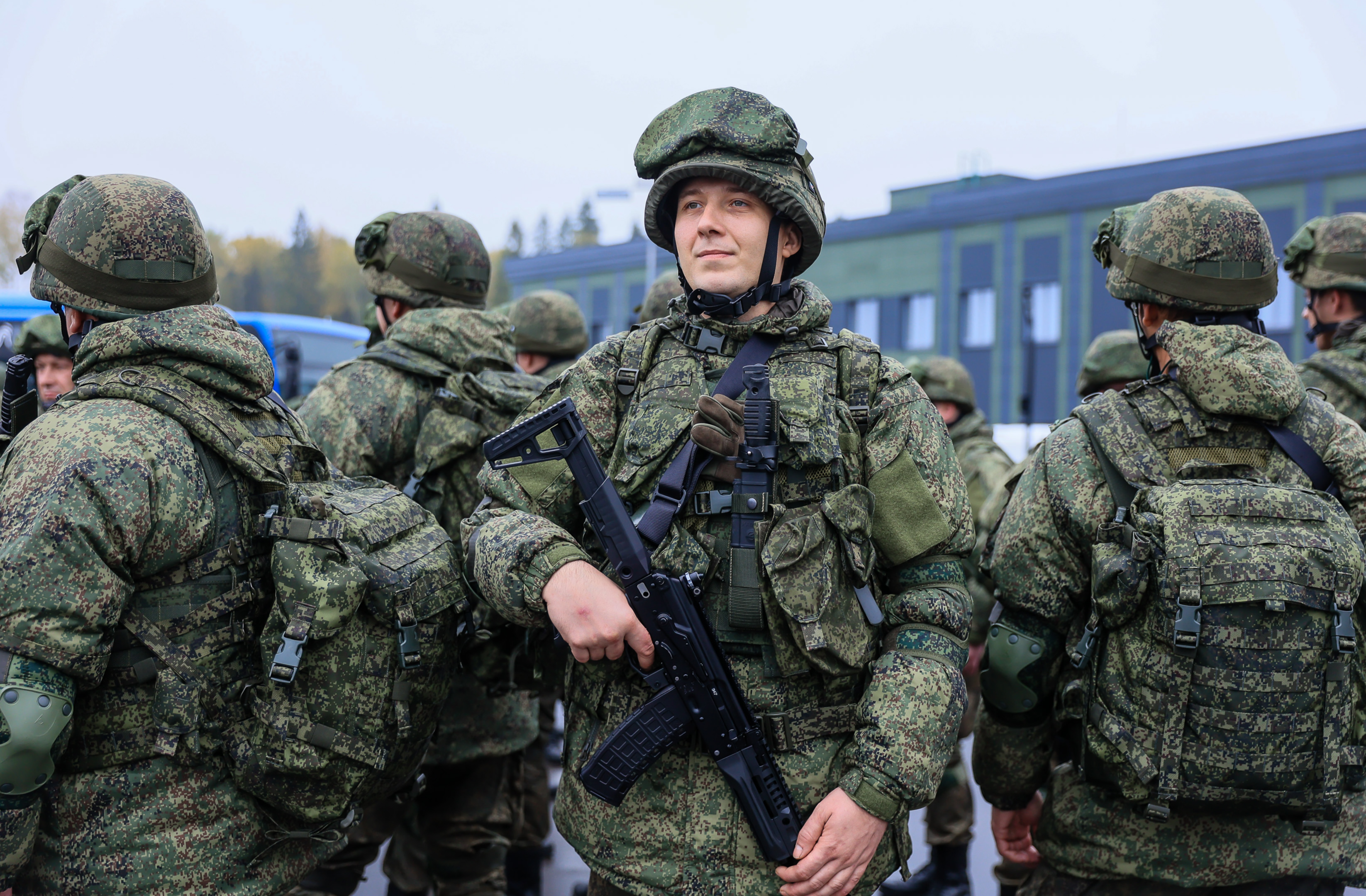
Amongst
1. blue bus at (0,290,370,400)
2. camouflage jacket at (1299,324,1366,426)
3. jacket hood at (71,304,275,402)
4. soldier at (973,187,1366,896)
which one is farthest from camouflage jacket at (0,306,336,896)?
blue bus at (0,290,370,400)

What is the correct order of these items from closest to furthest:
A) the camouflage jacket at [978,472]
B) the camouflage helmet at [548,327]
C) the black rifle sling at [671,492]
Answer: the black rifle sling at [671,492], the camouflage jacket at [978,472], the camouflage helmet at [548,327]

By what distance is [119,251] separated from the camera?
250 centimetres

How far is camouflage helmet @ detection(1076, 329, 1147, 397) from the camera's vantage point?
15.9ft

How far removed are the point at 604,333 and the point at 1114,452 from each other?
35.9 meters

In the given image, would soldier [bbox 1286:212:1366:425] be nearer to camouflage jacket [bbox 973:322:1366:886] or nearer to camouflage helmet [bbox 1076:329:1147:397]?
camouflage helmet [bbox 1076:329:1147:397]

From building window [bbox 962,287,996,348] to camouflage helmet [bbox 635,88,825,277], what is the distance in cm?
2915

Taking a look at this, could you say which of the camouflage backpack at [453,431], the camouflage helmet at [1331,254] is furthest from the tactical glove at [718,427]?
the camouflage helmet at [1331,254]

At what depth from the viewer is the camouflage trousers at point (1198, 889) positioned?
263cm

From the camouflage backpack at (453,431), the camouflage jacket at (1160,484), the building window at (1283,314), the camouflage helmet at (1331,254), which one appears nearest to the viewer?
the camouflage jacket at (1160,484)

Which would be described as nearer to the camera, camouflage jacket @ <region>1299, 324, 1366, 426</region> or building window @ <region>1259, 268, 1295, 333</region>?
camouflage jacket @ <region>1299, 324, 1366, 426</region>

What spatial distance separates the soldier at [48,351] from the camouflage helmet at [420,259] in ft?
4.93

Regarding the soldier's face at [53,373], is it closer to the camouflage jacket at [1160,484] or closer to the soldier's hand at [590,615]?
the soldier's hand at [590,615]

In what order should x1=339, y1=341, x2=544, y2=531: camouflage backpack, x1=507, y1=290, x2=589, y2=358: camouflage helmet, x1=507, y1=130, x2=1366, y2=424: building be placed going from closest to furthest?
1. x1=339, y1=341, x2=544, y2=531: camouflage backpack
2. x1=507, y1=290, x2=589, y2=358: camouflage helmet
3. x1=507, y1=130, x2=1366, y2=424: building

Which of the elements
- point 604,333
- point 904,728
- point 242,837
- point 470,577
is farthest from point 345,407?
point 604,333
